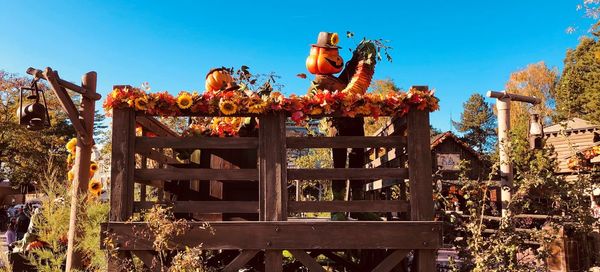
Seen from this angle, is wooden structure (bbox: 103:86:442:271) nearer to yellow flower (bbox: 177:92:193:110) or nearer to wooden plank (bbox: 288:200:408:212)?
wooden plank (bbox: 288:200:408:212)

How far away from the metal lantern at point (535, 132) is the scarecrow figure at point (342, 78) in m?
2.39

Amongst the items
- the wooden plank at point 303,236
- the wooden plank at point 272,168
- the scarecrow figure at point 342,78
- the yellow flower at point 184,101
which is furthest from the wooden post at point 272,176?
the scarecrow figure at point 342,78

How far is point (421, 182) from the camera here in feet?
16.6

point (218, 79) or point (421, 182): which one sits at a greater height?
point (218, 79)

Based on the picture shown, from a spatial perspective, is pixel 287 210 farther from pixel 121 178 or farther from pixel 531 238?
pixel 531 238

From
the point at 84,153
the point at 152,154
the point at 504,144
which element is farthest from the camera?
the point at 84,153

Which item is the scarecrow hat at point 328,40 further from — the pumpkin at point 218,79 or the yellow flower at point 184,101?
the yellow flower at point 184,101

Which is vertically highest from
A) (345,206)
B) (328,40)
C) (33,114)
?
(328,40)

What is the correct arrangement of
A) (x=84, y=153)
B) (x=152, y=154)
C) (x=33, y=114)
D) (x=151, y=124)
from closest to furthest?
(x=152, y=154) → (x=151, y=124) → (x=33, y=114) → (x=84, y=153)

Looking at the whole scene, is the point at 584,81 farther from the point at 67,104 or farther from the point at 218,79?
the point at 67,104

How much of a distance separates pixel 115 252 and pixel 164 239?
0.53 metres

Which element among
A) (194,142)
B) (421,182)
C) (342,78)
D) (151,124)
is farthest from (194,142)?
(421,182)

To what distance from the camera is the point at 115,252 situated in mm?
4930

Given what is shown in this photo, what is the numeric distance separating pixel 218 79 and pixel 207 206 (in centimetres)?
216
